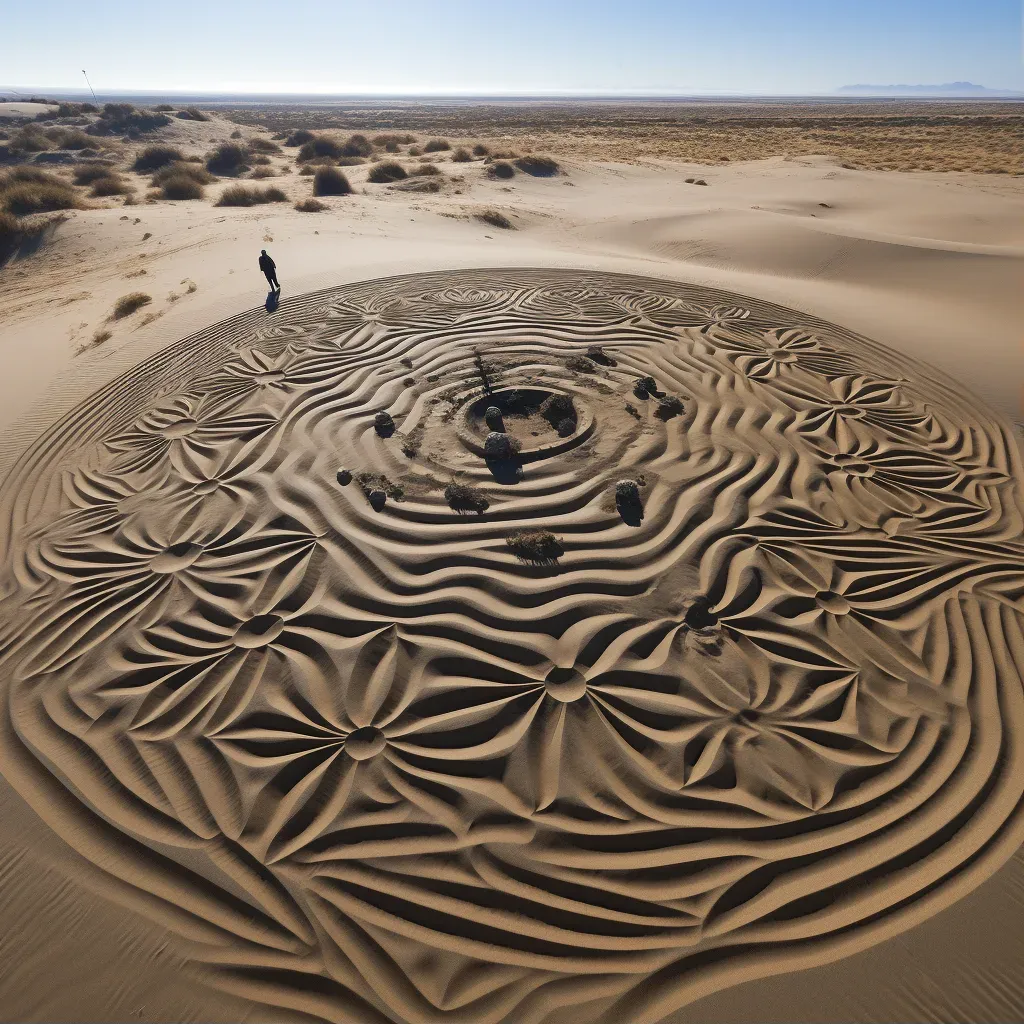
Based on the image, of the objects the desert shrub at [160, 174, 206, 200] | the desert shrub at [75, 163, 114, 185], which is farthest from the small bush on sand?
the desert shrub at [75, 163, 114, 185]

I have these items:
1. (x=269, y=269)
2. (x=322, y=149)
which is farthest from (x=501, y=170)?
(x=269, y=269)

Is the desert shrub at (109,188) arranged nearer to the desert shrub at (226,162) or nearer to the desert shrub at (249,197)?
the desert shrub at (249,197)

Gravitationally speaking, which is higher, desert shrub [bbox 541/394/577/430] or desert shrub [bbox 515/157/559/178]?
desert shrub [bbox 515/157/559/178]

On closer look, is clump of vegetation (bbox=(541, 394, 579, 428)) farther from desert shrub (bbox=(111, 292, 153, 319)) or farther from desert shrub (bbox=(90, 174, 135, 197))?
desert shrub (bbox=(90, 174, 135, 197))

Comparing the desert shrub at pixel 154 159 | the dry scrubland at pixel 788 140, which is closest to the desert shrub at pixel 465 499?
the desert shrub at pixel 154 159

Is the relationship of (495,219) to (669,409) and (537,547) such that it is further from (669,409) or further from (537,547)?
(537,547)

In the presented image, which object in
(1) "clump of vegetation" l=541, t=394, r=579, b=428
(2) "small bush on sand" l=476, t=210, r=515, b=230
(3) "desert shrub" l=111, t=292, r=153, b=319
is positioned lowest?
(1) "clump of vegetation" l=541, t=394, r=579, b=428

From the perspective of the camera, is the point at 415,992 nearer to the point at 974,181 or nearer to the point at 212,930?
the point at 212,930
